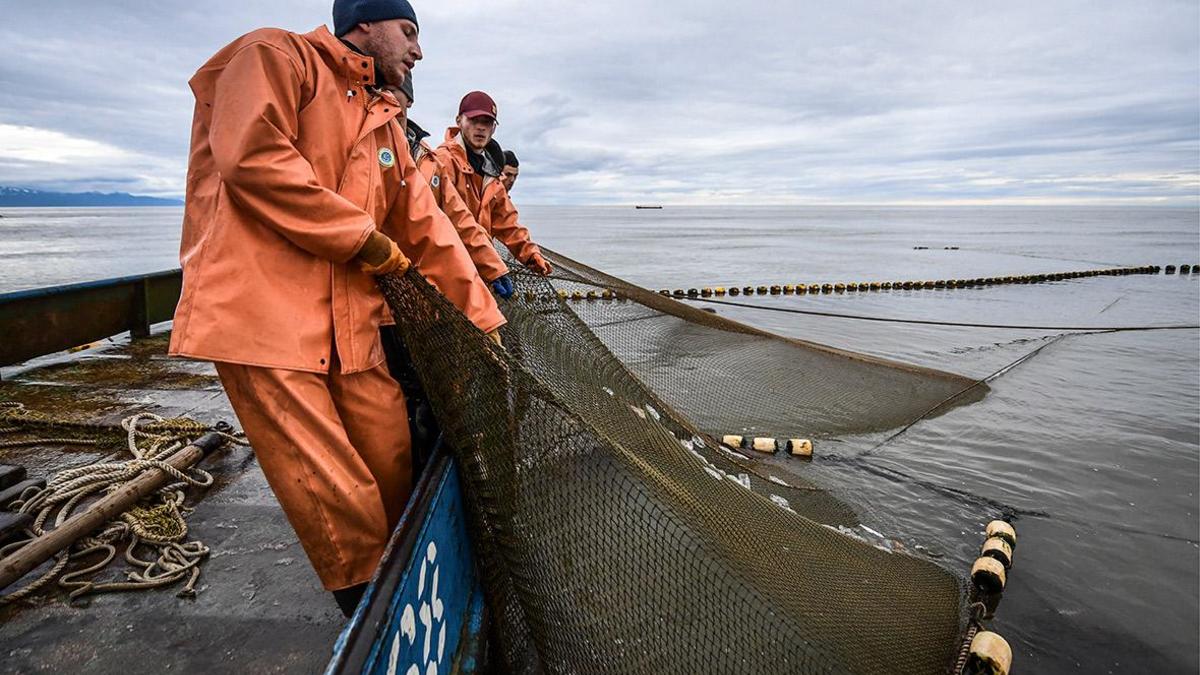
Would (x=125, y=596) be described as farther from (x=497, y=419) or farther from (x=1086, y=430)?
(x=1086, y=430)

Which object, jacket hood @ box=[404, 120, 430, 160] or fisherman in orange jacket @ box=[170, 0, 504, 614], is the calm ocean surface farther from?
jacket hood @ box=[404, 120, 430, 160]

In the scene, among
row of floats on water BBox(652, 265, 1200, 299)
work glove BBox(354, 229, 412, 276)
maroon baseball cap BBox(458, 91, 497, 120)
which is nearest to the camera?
work glove BBox(354, 229, 412, 276)

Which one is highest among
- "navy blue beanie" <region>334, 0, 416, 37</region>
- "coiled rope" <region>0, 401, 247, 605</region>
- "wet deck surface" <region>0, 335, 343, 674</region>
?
"navy blue beanie" <region>334, 0, 416, 37</region>

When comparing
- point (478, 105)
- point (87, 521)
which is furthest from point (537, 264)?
point (87, 521)

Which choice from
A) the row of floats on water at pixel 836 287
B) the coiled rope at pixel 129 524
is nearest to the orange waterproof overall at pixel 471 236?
the coiled rope at pixel 129 524

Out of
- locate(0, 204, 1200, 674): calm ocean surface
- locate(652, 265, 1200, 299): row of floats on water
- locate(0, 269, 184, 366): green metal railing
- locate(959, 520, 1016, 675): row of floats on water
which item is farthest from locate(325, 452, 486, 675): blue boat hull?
locate(652, 265, 1200, 299): row of floats on water

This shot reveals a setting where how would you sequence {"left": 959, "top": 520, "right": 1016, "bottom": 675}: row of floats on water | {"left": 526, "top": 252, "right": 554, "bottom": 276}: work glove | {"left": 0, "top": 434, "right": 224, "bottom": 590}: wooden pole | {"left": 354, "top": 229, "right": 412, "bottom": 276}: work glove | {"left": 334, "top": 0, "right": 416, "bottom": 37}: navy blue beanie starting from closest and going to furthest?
{"left": 354, "top": 229, "right": 412, "bottom": 276}: work glove → {"left": 334, "top": 0, "right": 416, "bottom": 37}: navy blue beanie → {"left": 0, "top": 434, "right": 224, "bottom": 590}: wooden pole → {"left": 959, "top": 520, "right": 1016, "bottom": 675}: row of floats on water → {"left": 526, "top": 252, "right": 554, "bottom": 276}: work glove

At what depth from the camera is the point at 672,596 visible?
7.62 ft

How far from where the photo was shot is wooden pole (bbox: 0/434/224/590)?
2.27m

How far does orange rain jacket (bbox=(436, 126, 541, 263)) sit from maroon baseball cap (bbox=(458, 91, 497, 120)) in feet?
0.94

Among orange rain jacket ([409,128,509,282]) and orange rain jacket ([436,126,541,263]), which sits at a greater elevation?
orange rain jacket ([436,126,541,263])

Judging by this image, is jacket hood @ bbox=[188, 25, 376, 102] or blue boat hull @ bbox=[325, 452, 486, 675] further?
jacket hood @ bbox=[188, 25, 376, 102]

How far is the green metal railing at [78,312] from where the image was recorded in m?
4.75

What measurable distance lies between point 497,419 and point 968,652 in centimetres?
245
